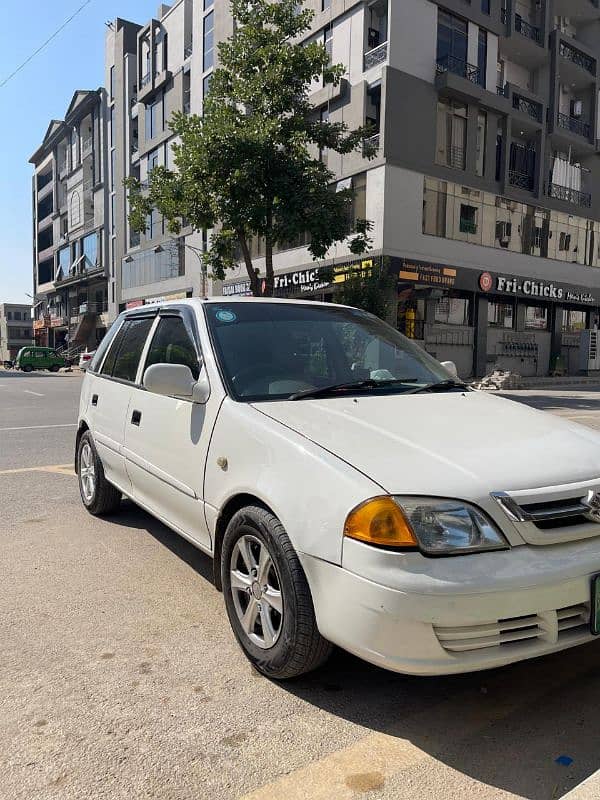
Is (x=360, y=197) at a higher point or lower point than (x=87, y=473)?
higher

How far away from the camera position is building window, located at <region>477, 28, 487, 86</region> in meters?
29.0

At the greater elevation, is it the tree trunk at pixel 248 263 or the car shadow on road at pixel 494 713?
the tree trunk at pixel 248 263

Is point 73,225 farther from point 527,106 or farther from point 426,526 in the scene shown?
point 426,526

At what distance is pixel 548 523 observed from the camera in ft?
7.70

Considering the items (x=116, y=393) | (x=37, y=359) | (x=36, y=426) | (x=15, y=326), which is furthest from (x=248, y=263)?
(x=15, y=326)

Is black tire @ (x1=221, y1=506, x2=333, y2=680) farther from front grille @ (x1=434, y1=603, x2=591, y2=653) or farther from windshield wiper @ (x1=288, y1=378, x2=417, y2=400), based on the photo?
windshield wiper @ (x1=288, y1=378, x2=417, y2=400)

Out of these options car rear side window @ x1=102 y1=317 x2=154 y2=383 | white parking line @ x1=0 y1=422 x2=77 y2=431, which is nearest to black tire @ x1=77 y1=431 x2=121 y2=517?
car rear side window @ x1=102 y1=317 x2=154 y2=383

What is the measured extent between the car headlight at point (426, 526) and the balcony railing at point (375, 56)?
90.1 ft

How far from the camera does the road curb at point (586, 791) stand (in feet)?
6.09

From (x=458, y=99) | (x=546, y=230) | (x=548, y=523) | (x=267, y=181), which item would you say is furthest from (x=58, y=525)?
(x=546, y=230)

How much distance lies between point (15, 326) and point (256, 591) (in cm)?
9779

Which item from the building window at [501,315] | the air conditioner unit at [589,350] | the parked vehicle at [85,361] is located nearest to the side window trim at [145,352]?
the parked vehicle at [85,361]

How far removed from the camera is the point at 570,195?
35.0 metres

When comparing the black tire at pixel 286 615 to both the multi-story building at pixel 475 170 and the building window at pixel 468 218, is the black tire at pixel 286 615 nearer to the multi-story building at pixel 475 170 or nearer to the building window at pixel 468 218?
the multi-story building at pixel 475 170
